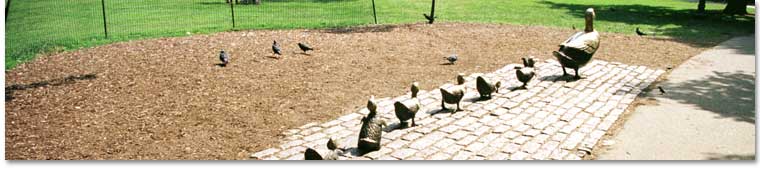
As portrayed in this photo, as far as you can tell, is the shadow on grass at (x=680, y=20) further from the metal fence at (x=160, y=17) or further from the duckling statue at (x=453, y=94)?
the duckling statue at (x=453, y=94)

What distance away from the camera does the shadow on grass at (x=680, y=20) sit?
18.3 meters

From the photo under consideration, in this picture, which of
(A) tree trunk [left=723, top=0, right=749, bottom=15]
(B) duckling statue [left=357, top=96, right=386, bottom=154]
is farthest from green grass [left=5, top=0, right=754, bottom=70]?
(B) duckling statue [left=357, top=96, right=386, bottom=154]

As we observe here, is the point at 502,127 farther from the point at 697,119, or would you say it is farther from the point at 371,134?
the point at 697,119

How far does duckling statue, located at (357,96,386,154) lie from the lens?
284 inches

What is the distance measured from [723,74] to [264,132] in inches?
359

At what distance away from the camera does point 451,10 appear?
77.9 feet

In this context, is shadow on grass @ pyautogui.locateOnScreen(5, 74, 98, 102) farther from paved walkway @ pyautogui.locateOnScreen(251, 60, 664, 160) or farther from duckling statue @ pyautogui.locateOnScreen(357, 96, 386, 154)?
duckling statue @ pyautogui.locateOnScreen(357, 96, 386, 154)

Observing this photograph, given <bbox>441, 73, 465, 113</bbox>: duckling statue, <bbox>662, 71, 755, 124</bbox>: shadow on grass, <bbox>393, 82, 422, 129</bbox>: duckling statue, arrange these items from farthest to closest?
<bbox>662, 71, 755, 124</bbox>: shadow on grass, <bbox>441, 73, 465, 113</bbox>: duckling statue, <bbox>393, 82, 422, 129</bbox>: duckling statue

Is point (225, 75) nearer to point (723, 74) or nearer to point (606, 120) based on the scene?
point (606, 120)

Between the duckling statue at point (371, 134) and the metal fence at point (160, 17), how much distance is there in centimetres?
920

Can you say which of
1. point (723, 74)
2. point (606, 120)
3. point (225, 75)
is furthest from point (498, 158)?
point (723, 74)

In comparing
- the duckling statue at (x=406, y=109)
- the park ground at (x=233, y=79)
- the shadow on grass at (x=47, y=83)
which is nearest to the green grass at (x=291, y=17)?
the park ground at (x=233, y=79)

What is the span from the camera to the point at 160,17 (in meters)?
20.2

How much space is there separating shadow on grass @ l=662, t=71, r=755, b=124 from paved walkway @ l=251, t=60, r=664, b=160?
0.73 meters
